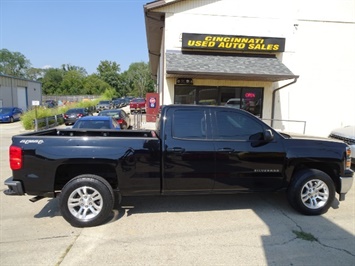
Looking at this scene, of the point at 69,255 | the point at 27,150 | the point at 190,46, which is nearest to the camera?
the point at 69,255

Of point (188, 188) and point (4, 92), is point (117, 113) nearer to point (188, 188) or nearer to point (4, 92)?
point (188, 188)

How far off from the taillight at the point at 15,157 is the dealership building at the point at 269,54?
7.36 m

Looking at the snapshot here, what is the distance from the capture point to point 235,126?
4473mm

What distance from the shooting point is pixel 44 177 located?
13.0 feet

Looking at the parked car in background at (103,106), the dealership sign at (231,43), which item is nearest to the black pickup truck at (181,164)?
the dealership sign at (231,43)

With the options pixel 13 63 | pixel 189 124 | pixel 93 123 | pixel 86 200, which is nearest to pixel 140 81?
pixel 13 63

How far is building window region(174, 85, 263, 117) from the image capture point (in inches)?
445

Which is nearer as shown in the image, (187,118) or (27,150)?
(27,150)

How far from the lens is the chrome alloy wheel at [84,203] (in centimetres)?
400

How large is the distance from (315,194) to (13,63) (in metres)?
126

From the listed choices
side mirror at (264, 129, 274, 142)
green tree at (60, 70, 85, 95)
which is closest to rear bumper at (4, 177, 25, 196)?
side mirror at (264, 129, 274, 142)

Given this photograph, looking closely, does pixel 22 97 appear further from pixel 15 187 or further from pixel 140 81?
pixel 140 81

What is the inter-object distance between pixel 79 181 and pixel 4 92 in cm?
3568

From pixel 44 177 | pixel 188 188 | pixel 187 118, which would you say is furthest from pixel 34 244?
pixel 187 118
